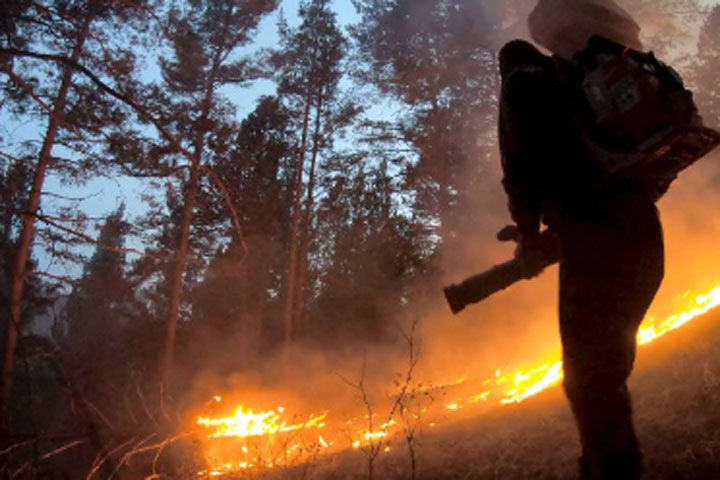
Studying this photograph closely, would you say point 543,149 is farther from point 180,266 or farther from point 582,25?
point 180,266

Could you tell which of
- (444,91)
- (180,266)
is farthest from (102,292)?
(444,91)

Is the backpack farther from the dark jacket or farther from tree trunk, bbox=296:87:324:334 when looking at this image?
tree trunk, bbox=296:87:324:334

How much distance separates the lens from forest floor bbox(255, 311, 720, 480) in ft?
11.9

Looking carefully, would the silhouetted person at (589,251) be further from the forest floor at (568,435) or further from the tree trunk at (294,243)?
the tree trunk at (294,243)

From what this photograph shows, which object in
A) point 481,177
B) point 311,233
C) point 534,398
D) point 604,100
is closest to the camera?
point 604,100

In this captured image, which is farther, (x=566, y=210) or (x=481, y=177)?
(x=481, y=177)

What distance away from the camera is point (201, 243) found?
18.2 m

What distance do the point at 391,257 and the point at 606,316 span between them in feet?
63.6

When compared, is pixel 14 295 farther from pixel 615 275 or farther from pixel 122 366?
pixel 615 275

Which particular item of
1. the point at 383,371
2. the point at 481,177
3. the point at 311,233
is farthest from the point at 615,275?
the point at 311,233

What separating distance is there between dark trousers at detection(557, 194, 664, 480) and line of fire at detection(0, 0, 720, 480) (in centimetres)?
1

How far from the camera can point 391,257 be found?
21.8 meters

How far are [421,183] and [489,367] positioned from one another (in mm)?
8253

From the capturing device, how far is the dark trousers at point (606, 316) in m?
2.41
